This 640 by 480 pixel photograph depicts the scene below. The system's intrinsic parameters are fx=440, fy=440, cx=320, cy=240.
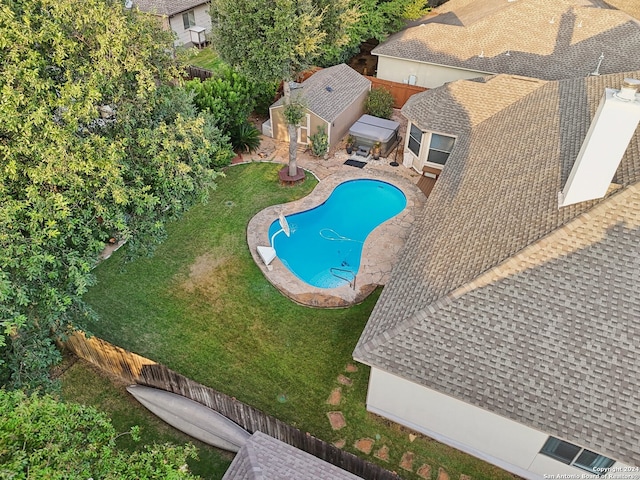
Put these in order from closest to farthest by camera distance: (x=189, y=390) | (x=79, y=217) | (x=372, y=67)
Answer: (x=79, y=217) < (x=189, y=390) < (x=372, y=67)

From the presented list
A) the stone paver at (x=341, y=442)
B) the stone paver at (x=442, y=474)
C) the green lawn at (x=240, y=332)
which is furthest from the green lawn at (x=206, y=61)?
the stone paver at (x=442, y=474)

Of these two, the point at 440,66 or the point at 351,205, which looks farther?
the point at 440,66

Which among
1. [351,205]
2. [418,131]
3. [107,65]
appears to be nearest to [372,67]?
[418,131]

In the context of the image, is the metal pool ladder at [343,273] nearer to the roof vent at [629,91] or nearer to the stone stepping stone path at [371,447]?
the stone stepping stone path at [371,447]

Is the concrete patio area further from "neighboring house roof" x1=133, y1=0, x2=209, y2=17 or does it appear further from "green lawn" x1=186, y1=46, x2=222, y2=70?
"neighboring house roof" x1=133, y1=0, x2=209, y2=17

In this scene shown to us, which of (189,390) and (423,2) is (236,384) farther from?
(423,2)

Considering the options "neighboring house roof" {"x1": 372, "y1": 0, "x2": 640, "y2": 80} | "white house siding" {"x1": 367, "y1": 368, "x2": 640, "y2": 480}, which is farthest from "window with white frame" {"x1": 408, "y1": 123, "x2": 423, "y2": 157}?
"white house siding" {"x1": 367, "y1": 368, "x2": 640, "y2": 480}
